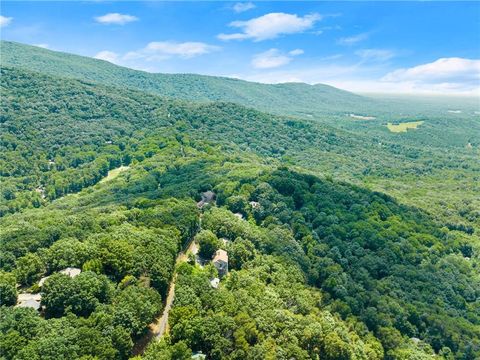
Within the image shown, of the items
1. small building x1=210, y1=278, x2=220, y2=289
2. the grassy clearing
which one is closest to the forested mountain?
small building x1=210, y1=278, x2=220, y2=289

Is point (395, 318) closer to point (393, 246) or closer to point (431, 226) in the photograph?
point (393, 246)

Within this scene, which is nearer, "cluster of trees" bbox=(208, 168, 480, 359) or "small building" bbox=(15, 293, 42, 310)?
"small building" bbox=(15, 293, 42, 310)

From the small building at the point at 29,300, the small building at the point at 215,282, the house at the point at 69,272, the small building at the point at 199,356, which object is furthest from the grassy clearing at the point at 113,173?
the small building at the point at 199,356

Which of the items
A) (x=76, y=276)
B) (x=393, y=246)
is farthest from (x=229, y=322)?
(x=393, y=246)

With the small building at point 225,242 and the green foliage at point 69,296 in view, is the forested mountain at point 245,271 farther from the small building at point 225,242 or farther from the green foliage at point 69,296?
the small building at point 225,242

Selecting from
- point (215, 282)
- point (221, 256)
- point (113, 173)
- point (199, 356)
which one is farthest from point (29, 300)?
point (113, 173)

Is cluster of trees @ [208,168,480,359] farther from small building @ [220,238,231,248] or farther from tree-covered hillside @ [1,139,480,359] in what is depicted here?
small building @ [220,238,231,248]

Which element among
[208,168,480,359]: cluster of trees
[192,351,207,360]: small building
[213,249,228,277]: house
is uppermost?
[213,249,228,277]: house

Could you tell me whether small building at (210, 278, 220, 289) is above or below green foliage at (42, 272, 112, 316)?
below
